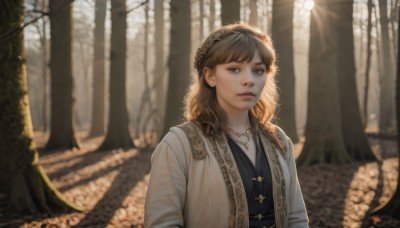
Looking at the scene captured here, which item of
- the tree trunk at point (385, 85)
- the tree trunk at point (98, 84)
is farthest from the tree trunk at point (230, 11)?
the tree trunk at point (98, 84)

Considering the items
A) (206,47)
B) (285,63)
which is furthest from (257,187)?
(285,63)

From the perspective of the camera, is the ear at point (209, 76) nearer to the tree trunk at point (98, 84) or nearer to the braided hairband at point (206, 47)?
the braided hairband at point (206, 47)

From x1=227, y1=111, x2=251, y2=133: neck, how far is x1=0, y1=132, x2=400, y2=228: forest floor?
11.7ft

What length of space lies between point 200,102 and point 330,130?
7.47 meters

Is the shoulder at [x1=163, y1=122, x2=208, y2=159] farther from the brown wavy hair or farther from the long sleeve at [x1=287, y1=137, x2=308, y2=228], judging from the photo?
the long sleeve at [x1=287, y1=137, x2=308, y2=228]

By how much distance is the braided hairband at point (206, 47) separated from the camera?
7.85ft

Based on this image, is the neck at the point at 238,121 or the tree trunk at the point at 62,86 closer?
the neck at the point at 238,121

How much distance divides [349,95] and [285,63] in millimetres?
3378

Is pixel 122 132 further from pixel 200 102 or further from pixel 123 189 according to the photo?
pixel 200 102

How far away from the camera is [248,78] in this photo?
233 cm

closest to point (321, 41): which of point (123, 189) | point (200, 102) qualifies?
point (123, 189)

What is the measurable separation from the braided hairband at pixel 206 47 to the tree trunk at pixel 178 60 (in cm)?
969

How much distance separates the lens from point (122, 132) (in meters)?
14.2

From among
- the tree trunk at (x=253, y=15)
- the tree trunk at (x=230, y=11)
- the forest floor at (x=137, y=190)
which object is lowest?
the forest floor at (x=137, y=190)
